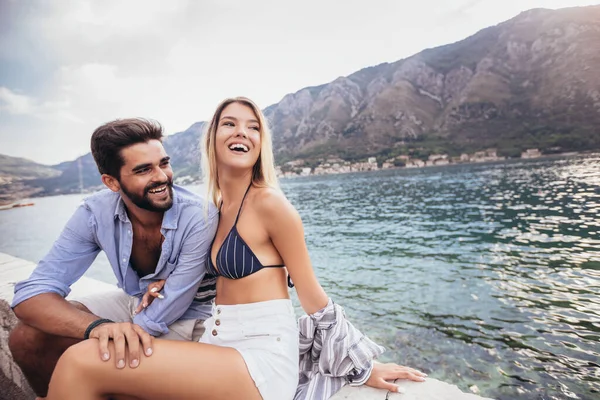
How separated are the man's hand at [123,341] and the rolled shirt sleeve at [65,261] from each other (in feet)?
3.39

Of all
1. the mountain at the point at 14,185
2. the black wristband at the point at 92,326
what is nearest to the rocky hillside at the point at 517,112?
the mountain at the point at 14,185

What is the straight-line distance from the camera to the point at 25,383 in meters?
3.37

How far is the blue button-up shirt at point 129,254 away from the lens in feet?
9.00

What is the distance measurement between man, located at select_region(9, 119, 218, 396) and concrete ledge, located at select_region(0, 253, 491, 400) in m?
1.21

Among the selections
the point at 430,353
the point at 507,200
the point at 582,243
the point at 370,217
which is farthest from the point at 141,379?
the point at 507,200

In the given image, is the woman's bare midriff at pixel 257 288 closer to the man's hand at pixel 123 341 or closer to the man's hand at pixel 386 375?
the man's hand at pixel 123 341

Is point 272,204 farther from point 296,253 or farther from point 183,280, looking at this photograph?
point 183,280

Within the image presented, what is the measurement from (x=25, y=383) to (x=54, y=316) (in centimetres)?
174

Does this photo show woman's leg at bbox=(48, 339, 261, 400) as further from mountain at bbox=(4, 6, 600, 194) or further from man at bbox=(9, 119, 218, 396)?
mountain at bbox=(4, 6, 600, 194)

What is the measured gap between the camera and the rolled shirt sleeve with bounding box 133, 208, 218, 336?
108 inches

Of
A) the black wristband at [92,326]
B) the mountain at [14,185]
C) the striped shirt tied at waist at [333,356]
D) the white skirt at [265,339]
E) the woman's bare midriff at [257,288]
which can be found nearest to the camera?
the white skirt at [265,339]

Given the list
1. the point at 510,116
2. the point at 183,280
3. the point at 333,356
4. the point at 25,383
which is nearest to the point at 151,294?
the point at 183,280

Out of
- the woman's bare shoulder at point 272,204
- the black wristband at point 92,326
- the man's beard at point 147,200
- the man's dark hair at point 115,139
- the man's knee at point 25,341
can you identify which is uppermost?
the man's dark hair at point 115,139

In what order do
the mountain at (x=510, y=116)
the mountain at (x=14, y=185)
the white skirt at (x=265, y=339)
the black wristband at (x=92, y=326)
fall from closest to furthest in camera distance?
the white skirt at (x=265, y=339)
the black wristband at (x=92, y=326)
the mountain at (x=14, y=185)
the mountain at (x=510, y=116)
